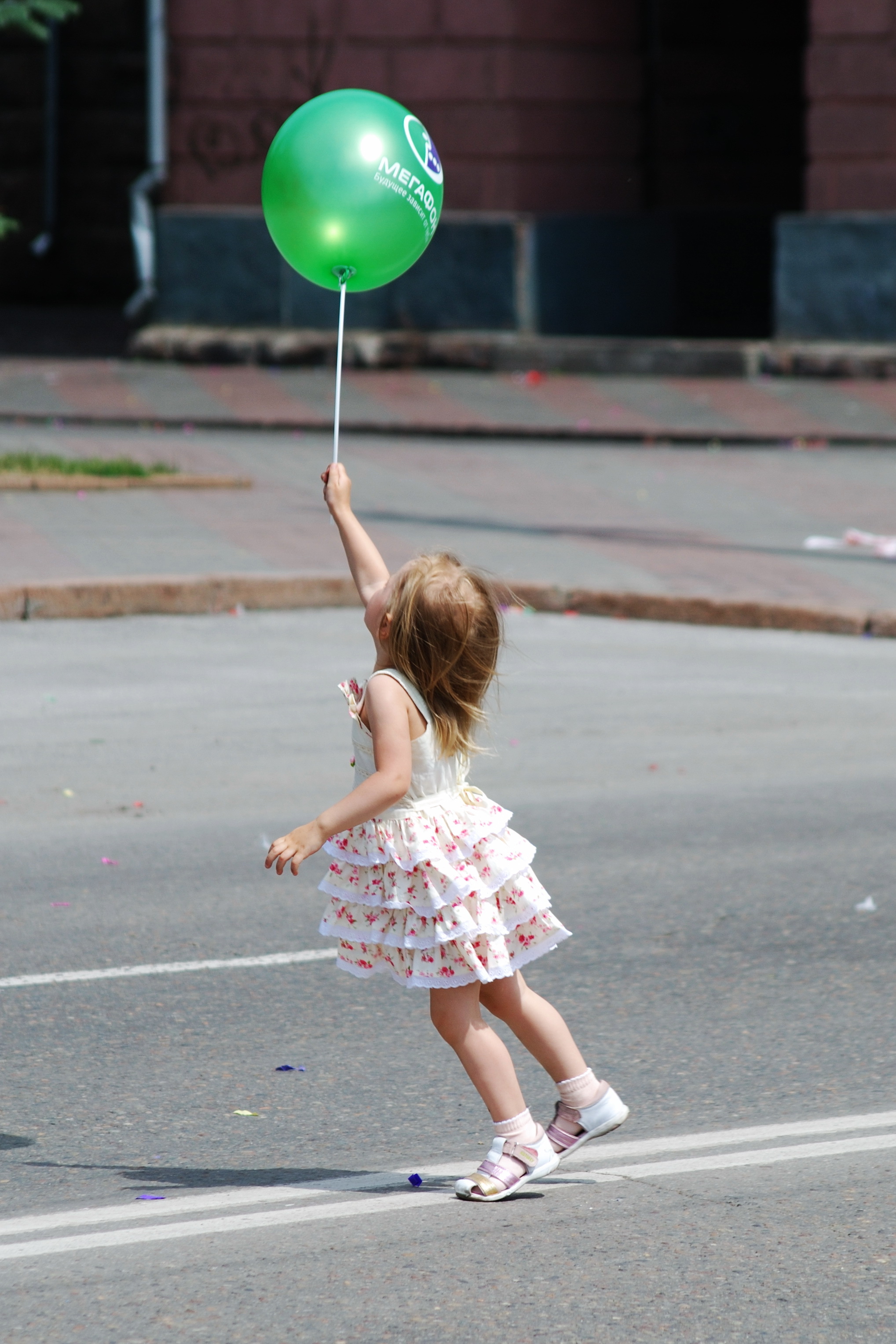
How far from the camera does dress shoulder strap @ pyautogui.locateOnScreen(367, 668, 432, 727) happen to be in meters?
3.85

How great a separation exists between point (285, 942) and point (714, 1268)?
227 centimetres

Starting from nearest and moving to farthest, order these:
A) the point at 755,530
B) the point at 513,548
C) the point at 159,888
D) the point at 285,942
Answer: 1. the point at 285,942
2. the point at 159,888
3. the point at 513,548
4. the point at 755,530

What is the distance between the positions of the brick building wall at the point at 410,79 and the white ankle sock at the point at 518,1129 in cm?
1643

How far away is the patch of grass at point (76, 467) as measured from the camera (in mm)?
13648

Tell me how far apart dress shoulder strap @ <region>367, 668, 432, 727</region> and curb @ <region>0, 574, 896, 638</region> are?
247 inches

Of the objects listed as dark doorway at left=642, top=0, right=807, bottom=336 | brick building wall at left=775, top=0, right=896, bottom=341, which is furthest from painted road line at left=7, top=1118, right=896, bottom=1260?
dark doorway at left=642, top=0, right=807, bottom=336

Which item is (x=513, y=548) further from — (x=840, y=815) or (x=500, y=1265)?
(x=500, y=1265)

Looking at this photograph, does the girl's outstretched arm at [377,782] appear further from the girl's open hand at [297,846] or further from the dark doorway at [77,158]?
the dark doorway at [77,158]

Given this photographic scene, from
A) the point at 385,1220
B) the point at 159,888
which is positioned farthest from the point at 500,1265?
the point at 159,888

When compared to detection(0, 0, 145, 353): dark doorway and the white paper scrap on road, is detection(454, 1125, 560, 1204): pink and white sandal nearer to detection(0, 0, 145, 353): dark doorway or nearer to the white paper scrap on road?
the white paper scrap on road

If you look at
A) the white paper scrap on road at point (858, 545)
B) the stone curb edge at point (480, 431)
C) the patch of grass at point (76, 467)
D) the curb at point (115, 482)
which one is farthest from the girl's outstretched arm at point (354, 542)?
the stone curb edge at point (480, 431)

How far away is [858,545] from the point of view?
40.4 ft

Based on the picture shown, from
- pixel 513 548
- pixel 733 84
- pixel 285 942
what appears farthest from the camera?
pixel 733 84

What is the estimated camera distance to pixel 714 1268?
3.52 metres
